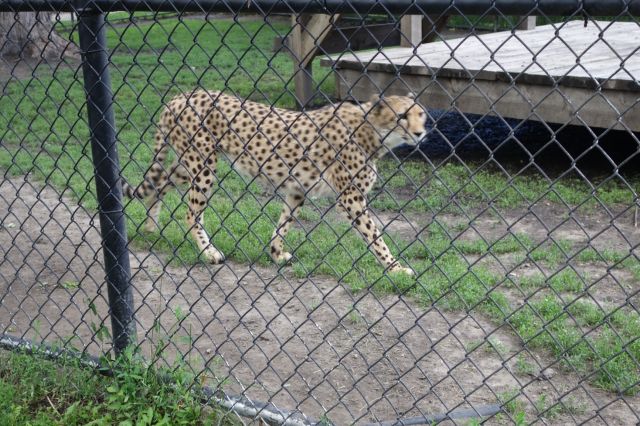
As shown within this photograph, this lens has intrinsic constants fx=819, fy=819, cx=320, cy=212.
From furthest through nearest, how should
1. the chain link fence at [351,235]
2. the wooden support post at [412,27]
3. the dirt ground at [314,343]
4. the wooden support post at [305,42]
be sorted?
the wooden support post at [412,27]
the wooden support post at [305,42]
the dirt ground at [314,343]
the chain link fence at [351,235]

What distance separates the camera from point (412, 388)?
3.92m

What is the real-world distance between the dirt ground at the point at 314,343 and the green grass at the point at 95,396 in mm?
141

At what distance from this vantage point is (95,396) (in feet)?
11.6

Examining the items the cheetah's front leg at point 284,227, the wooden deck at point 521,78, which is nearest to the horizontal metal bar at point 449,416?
the cheetah's front leg at point 284,227

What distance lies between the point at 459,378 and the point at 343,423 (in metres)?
0.79

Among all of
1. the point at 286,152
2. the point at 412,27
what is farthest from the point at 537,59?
the point at 286,152

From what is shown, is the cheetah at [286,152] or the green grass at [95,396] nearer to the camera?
the green grass at [95,396]

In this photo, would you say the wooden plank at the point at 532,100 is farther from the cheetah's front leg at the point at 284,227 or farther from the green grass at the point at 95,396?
the green grass at the point at 95,396

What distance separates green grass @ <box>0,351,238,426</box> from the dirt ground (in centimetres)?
14

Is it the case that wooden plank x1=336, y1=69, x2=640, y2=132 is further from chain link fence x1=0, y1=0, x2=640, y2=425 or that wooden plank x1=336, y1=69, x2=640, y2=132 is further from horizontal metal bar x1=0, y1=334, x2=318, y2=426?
horizontal metal bar x1=0, y1=334, x2=318, y2=426

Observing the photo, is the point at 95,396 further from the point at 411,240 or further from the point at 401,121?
the point at 411,240

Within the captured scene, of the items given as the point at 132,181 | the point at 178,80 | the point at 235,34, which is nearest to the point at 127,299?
the point at 132,181

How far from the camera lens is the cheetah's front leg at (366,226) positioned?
5.32 m

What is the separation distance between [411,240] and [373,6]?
3.46 metres
